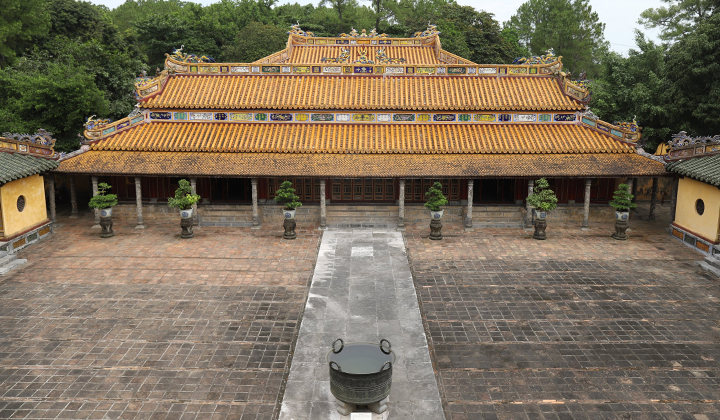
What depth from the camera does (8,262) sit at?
61.1 ft

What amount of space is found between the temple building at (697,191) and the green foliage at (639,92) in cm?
660

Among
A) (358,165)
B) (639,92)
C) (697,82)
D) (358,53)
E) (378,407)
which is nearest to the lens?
(378,407)

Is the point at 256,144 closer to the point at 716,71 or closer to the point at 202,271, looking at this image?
the point at 202,271

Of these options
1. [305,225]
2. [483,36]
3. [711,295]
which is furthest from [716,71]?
[483,36]

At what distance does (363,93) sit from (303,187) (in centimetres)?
574

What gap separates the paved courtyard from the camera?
1086cm

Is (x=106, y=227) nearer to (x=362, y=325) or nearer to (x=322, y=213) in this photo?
(x=322, y=213)

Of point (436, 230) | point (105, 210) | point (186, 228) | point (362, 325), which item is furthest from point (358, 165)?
point (105, 210)

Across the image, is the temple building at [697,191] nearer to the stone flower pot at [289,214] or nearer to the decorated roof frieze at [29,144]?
the stone flower pot at [289,214]

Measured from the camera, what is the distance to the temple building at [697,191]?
773 inches

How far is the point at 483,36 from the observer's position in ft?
180

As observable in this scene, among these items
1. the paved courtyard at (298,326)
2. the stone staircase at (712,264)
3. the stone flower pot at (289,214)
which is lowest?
the paved courtyard at (298,326)

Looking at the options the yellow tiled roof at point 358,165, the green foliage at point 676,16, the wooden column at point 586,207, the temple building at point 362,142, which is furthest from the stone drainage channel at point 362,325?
the green foliage at point 676,16

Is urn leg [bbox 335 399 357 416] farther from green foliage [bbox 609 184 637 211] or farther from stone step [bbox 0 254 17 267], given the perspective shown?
green foliage [bbox 609 184 637 211]
